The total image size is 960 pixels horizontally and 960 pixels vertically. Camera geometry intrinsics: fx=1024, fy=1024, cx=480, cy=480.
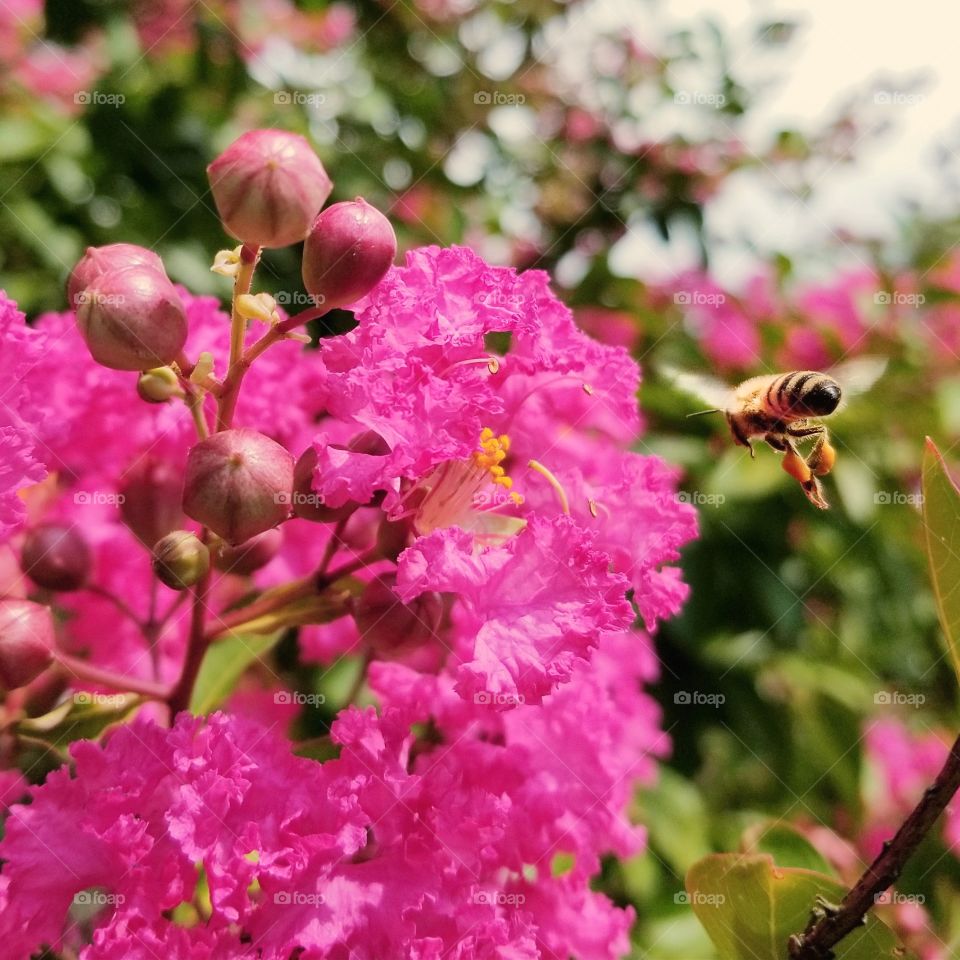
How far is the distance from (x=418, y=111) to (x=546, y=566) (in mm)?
1586

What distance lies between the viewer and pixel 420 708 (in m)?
1.14

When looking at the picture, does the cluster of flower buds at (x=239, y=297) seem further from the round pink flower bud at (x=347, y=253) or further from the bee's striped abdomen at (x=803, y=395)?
the bee's striped abdomen at (x=803, y=395)

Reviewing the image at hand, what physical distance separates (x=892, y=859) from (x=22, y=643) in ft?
2.77

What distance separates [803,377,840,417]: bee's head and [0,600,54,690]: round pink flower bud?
85cm

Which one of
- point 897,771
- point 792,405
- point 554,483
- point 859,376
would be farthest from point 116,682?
point 897,771

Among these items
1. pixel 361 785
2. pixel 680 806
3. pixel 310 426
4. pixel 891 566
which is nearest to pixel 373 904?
pixel 361 785

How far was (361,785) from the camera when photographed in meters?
0.97

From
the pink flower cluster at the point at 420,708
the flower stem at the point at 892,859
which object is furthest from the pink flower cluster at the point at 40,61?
the flower stem at the point at 892,859

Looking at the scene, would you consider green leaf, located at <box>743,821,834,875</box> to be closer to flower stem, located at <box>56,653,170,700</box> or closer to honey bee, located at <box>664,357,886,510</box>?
honey bee, located at <box>664,357,886,510</box>

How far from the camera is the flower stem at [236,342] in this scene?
1.00m

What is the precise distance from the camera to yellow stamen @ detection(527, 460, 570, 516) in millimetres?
1096

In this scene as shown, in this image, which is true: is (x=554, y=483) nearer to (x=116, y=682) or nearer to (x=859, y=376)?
(x=859, y=376)

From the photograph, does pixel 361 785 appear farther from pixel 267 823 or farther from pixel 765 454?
pixel 765 454

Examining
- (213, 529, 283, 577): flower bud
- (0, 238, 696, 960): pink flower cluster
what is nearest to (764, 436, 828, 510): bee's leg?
(0, 238, 696, 960): pink flower cluster
